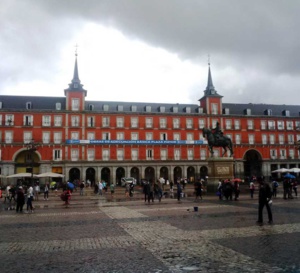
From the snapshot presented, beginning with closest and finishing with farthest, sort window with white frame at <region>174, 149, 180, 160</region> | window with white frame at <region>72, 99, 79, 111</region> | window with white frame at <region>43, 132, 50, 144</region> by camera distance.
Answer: window with white frame at <region>43, 132, 50, 144</region> < window with white frame at <region>72, 99, 79, 111</region> < window with white frame at <region>174, 149, 180, 160</region>

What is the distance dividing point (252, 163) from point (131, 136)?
27521 millimetres

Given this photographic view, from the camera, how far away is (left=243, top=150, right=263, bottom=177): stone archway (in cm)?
6794

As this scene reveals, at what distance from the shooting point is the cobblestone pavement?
6387 mm

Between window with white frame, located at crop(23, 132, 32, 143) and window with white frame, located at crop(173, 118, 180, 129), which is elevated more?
window with white frame, located at crop(173, 118, 180, 129)

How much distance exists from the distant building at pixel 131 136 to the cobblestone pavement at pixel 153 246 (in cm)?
4751

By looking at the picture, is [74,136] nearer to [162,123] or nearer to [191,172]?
[162,123]

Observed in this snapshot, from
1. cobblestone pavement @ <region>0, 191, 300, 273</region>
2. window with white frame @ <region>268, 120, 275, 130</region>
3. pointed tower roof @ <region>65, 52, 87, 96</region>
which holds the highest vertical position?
pointed tower roof @ <region>65, 52, 87, 96</region>

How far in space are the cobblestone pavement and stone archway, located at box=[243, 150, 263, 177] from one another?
5806 centimetres

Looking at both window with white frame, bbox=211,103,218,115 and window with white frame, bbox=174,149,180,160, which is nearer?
window with white frame, bbox=174,149,180,160

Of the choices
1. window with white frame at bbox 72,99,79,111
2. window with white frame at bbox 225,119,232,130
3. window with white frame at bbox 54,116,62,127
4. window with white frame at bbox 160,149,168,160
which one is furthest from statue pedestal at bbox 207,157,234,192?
window with white frame at bbox 225,119,232,130

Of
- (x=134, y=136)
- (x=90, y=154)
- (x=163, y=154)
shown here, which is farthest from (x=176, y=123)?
(x=90, y=154)

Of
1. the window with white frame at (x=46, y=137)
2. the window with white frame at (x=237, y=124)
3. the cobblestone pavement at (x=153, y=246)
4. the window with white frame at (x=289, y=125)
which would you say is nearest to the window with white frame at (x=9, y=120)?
the window with white frame at (x=46, y=137)

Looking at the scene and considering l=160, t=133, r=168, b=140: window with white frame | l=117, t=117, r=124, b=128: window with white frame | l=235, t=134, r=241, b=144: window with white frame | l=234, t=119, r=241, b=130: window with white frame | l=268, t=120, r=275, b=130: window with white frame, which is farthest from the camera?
l=268, t=120, r=275, b=130: window with white frame

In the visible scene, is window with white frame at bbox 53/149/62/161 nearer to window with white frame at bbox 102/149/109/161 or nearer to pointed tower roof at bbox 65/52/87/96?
window with white frame at bbox 102/149/109/161
